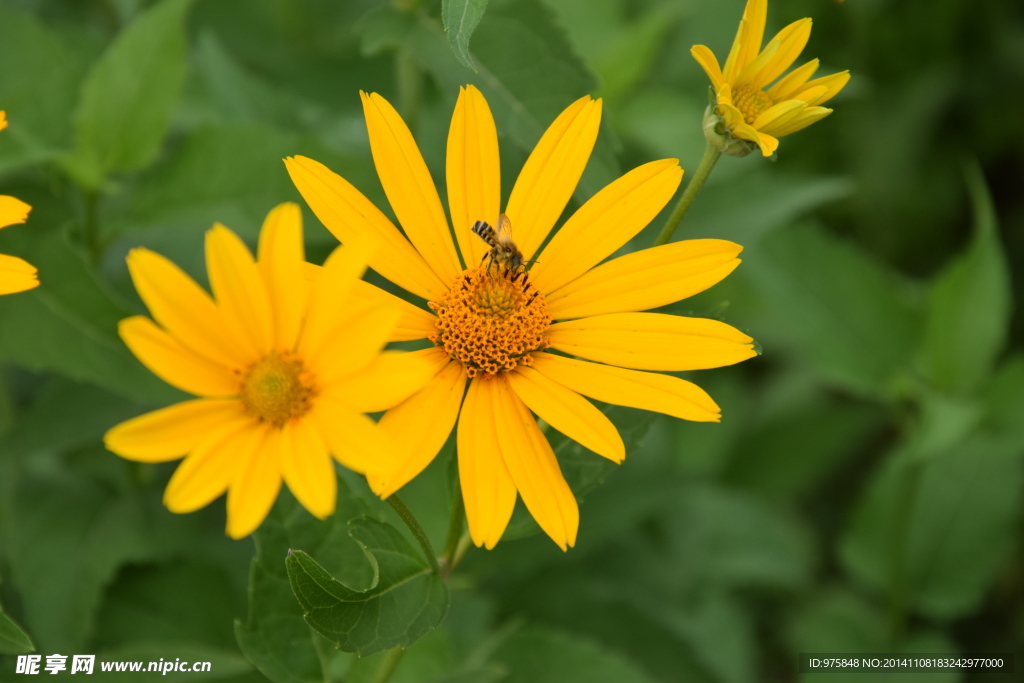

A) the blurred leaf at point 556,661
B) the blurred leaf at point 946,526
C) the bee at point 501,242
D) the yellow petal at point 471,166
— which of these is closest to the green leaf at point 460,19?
the yellow petal at point 471,166

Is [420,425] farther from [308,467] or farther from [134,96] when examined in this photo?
[134,96]

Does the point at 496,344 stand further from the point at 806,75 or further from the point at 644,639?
the point at 644,639

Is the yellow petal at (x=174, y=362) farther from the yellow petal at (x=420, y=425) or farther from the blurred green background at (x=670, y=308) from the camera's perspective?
Result: the blurred green background at (x=670, y=308)

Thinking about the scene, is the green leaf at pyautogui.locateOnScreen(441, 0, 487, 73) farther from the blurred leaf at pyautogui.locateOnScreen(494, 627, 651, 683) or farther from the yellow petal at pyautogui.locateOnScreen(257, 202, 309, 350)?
the blurred leaf at pyautogui.locateOnScreen(494, 627, 651, 683)

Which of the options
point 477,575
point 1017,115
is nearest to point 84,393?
point 477,575

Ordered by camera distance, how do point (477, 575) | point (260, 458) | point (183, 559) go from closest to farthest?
point (260, 458) → point (183, 559) → point (477, 575)

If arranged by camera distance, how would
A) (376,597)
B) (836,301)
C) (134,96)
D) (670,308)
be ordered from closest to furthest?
(376,597) → (670,308) → (134,96) → (836,301)

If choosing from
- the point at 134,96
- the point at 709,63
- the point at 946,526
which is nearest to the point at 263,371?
the point at 709,63
